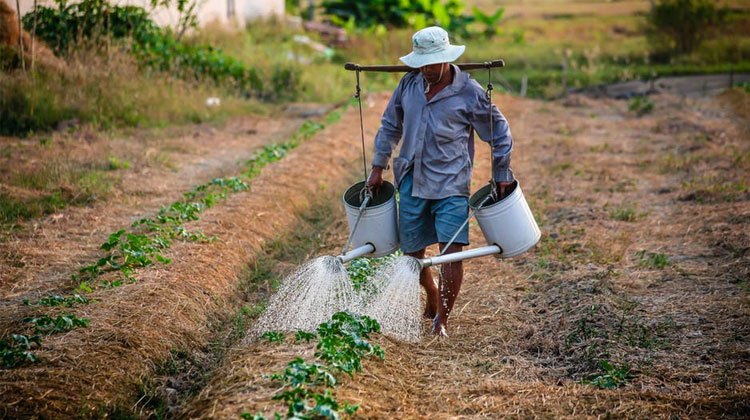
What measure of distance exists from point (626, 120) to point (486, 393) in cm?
1092

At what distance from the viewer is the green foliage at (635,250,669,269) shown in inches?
258

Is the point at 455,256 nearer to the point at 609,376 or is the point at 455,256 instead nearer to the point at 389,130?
the point at 389,130

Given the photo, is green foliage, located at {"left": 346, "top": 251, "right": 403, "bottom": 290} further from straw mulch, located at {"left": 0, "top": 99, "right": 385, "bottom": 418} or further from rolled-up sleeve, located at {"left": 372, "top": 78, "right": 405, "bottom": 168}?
straw mulch, located at {"left": 0, "top": 99, "right": 385, "bottom": 418}

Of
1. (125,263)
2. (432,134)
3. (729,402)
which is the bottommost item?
(729,402)

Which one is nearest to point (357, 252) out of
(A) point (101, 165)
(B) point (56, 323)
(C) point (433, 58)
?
(C) point (433, 58)

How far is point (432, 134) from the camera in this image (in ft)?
16.2

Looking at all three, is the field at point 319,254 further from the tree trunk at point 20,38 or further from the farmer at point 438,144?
the tree trunk at point 20,38

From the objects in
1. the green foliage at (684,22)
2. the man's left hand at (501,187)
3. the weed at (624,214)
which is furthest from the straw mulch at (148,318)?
the green foliage at (684,22)

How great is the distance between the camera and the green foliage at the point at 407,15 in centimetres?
2608

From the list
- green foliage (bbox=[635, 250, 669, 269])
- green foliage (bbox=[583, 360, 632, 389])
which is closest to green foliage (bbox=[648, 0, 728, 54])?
green foliage (bbox=[635, 250, 669, 269])

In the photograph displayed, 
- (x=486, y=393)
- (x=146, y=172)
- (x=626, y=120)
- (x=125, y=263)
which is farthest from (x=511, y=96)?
(x=486, y=393)

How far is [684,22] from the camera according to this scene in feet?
73.7

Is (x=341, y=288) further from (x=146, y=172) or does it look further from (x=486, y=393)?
(x=146, y=172)

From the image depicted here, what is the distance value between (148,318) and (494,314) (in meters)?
2.11
